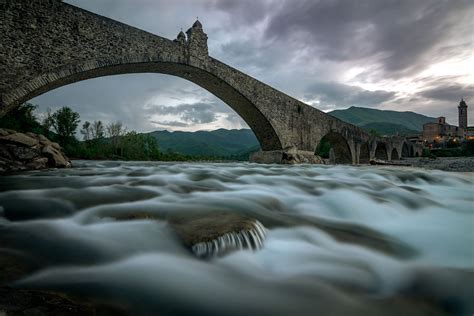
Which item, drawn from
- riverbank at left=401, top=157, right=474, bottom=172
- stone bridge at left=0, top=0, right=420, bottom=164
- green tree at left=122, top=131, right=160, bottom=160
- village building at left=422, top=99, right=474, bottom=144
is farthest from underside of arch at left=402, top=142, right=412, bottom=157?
green tree at left=122, top=131, right=160, bottom=160

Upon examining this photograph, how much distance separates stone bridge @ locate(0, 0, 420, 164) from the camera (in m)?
7.91

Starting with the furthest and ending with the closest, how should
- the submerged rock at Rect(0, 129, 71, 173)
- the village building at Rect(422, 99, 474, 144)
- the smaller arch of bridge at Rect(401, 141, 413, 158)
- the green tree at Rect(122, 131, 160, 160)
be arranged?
the village building at Rect(422, 99, 474, 144) < the smaller arch of bridge at Rect(401, 141, 413, 158) < the green tree at Rect(122, 131, 160, 160) < the submerged rock at Rect(0, 129, 71, 173)

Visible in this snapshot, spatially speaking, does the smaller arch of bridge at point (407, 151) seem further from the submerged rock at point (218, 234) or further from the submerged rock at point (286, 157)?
the submerged rock at point (218, 234)

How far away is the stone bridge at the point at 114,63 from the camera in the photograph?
26.0ft

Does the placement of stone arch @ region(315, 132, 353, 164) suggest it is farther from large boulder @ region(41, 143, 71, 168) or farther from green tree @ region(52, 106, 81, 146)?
Result: green tree @ region(52, 106, 81, 146)

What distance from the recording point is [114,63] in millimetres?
10031

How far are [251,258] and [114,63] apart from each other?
10.5m

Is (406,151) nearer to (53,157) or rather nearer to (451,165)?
(451,165)

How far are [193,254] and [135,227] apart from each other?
713mm

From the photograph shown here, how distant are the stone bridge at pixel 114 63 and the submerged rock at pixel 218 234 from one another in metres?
8.73

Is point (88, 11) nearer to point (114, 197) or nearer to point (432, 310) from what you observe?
point (114, 197)

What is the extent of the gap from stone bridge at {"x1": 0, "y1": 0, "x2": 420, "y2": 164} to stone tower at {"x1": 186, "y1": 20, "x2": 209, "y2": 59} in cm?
4

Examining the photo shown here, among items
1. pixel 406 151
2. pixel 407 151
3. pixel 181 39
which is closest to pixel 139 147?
pixel 181 39

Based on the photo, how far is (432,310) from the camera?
124 centimetres
